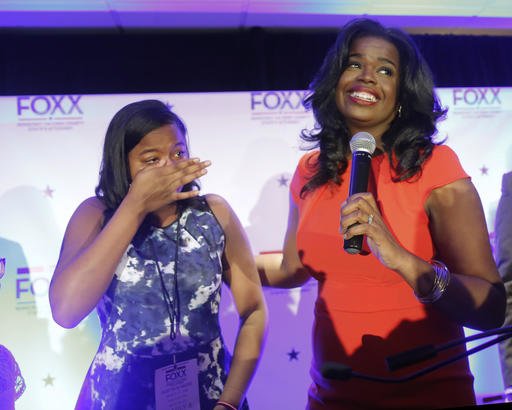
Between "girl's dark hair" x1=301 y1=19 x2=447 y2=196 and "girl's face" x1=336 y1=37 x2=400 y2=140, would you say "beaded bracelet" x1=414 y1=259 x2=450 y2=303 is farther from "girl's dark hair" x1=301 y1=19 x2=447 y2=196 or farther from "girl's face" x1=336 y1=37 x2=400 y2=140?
"girl's face" x1=336 y1=37 x2=400 y2=140

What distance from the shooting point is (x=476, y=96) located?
9.36ft

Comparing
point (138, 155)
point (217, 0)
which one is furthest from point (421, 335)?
point (217, 0)

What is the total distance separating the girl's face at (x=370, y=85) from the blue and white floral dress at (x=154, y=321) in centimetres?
60

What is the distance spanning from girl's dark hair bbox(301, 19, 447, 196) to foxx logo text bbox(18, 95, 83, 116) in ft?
4.71

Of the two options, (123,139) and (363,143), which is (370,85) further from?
(123,139)

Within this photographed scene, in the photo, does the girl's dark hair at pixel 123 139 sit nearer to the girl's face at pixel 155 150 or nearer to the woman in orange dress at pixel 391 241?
the girl's face at pixel 155 150

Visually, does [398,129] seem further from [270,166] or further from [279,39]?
[279,39]

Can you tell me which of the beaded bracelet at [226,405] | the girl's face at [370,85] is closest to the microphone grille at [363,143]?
the girl's face at [370,85]

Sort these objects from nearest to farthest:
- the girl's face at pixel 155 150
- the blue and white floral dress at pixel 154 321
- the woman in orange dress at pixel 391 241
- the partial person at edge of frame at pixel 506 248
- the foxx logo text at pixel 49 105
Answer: the woman in orange dress at pixel 391 241 → the blue and white floral dress at pixel 154 321 → the girl's face at pixel 155 150 → the partial person at edge of frame at pixel 506 248 → the foxx logo text at pixel 49 105

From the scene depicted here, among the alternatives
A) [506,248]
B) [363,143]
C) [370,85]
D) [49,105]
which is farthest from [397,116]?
[49,105]

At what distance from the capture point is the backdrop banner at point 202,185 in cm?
249

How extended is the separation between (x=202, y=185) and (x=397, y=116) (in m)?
1.26

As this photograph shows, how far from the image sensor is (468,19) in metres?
3.47

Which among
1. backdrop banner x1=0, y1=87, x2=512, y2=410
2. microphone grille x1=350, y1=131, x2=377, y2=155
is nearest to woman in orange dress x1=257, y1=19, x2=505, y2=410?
microphone grille x1=350, y1=131, x2=377, y2=155
